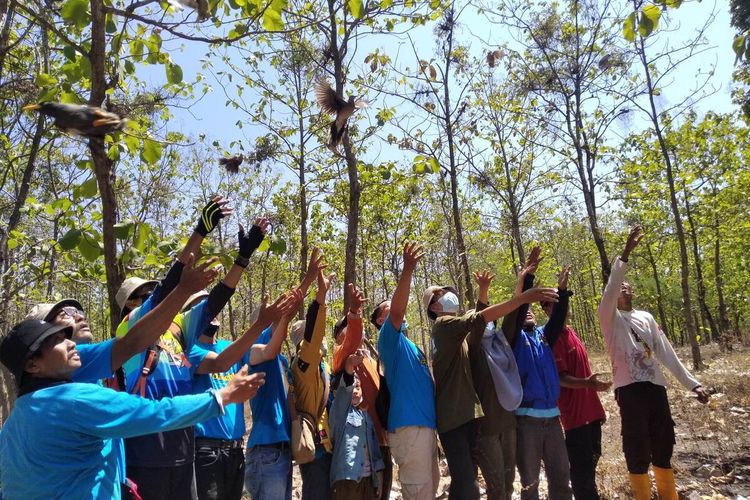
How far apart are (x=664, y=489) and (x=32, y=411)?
15.5 ft

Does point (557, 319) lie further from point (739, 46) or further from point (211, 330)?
point (211, 330)

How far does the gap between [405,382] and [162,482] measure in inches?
75.7

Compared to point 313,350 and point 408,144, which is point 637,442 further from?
point 408,144

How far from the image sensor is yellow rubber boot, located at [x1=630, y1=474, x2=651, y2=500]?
14.3ft

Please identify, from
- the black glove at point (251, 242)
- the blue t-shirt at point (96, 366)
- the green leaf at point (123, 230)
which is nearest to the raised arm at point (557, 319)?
the black glove at point (251, 242)

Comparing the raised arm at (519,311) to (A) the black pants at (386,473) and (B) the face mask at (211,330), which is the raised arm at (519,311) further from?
(B) the face mask at (211,330)

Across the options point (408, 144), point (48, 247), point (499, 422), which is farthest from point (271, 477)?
point (408, 144)

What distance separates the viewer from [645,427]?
4445 millimetres

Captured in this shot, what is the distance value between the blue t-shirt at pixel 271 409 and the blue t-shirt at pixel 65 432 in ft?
5.09

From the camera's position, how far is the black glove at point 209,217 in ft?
10.4

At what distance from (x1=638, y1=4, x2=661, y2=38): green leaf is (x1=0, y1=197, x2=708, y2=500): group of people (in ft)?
6.32

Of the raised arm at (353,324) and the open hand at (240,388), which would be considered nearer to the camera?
the open hand at (240,388)

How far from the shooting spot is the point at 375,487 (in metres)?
4.05

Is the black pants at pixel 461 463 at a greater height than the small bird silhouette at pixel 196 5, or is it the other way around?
the small bird silhouette at pixel 196 5
